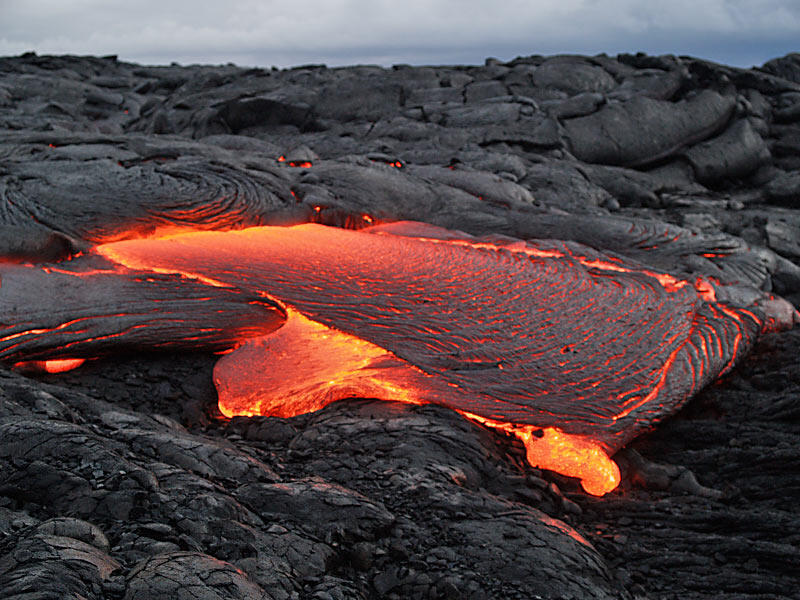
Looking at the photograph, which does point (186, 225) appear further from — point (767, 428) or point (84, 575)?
point (767, 428)

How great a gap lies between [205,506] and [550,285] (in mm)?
3239

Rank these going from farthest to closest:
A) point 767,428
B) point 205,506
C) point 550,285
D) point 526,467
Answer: point 550,285 → point 767,428 → point 526,467 → point 205,506

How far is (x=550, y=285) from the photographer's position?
15.5 feet

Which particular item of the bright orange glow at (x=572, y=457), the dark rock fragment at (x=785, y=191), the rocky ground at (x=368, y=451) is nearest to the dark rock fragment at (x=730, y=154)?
the dark rock fragment at (x=785, y=191)

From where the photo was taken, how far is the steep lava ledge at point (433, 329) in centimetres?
354

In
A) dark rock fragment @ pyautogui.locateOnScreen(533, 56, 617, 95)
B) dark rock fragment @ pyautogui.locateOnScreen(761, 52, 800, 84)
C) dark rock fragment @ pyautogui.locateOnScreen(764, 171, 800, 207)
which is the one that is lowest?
dark rock fragment @ pyautogui.locateOnScreen(764, 171, 800, 207)

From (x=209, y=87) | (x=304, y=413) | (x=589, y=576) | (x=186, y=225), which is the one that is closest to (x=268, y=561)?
(x=589, y=576)

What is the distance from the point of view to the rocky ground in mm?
2082

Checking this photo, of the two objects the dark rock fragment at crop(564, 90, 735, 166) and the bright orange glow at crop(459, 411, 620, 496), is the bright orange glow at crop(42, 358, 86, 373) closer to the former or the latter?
the bright orange glow at crop(459, 411, 620, 496)

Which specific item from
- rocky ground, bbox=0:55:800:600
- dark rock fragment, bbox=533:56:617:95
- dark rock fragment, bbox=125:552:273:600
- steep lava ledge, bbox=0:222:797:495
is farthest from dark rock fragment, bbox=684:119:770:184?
dark rock fragment, bbox=125:552:273:600

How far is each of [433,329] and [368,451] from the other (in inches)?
44.4

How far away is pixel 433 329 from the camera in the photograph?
12.9ft

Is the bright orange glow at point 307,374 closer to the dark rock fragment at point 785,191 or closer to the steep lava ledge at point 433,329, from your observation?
the steep lava ledge at point 433,329

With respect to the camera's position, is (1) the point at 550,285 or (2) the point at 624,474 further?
(1) the point at 550,285
